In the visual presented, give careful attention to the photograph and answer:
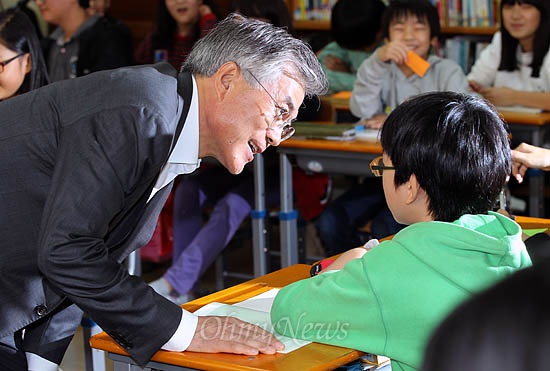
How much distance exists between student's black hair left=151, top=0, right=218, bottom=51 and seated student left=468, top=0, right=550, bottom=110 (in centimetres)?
144

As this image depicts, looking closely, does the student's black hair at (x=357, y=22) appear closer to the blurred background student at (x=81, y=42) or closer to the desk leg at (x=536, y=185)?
the blurred background student at (x=81, y=42)

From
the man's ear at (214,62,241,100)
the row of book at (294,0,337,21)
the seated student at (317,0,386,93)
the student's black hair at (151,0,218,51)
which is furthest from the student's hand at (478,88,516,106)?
the man's ear at (214,62,241,100)

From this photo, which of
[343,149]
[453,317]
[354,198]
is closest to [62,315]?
[453,317]

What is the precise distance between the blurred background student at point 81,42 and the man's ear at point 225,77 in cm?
281

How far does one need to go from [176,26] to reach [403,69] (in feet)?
4.19

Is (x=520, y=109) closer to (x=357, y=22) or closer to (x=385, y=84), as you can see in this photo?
(x=385, y=84)

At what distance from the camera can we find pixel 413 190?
1.64m

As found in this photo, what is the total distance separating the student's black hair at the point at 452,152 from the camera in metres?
1.59

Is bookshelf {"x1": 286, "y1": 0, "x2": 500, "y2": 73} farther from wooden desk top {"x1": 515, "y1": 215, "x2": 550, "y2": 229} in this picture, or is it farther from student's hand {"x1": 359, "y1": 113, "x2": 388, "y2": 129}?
wooden desk top {"x1": 515, "y1": 215, "x2": 550, "y2": 229}

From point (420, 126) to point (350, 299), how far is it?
353 mm

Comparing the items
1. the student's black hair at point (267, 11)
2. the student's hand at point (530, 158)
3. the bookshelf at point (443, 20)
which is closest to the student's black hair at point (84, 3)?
the student's black hair at point (267, 11)

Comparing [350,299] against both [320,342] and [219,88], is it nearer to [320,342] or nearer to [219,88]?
[320,342]

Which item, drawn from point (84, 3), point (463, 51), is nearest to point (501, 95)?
point (463, 51)

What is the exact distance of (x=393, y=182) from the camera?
5.48 ft
